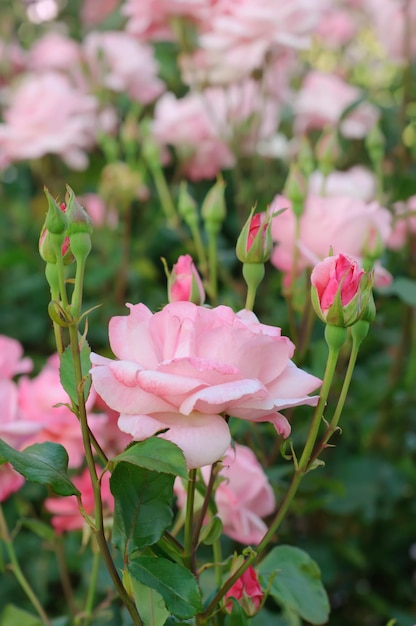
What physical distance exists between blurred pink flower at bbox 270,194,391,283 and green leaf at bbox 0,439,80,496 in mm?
336

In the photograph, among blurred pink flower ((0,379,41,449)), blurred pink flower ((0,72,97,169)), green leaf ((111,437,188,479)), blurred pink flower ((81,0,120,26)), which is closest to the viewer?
green leaf ((111,437,188,479))

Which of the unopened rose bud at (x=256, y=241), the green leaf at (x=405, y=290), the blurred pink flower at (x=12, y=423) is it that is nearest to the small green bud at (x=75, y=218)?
the unopened rose bud at (x=256, y=241)

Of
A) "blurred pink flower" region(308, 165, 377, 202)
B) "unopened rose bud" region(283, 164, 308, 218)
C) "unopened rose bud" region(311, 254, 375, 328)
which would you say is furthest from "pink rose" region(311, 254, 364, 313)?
"blurred pink flower" region(308, 165, 377, 202)

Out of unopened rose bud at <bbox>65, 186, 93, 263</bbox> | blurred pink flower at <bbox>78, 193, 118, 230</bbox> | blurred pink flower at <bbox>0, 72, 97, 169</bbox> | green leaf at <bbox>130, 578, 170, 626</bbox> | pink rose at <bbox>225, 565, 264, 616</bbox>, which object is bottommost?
blurred pink flower at <bbox>78, 193, 118, 230</bbox>

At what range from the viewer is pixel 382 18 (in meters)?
1.42

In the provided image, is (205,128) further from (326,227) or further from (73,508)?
(73,508)

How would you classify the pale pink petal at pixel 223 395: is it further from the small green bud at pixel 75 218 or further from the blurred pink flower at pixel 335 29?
the blurred pink flower at pixel 335 29

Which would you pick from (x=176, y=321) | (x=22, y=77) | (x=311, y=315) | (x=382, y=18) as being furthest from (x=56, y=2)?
(x=176, y=321)

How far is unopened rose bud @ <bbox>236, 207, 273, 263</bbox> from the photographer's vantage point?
0.52m

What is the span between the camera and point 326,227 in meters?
0.79

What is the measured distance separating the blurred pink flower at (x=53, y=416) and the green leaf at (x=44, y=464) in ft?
0.70

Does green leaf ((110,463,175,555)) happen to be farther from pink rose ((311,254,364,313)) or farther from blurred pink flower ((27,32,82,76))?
blurred pink flower ((27,32,82,76))

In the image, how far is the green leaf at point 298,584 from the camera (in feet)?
1.88

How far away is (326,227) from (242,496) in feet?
0.87
